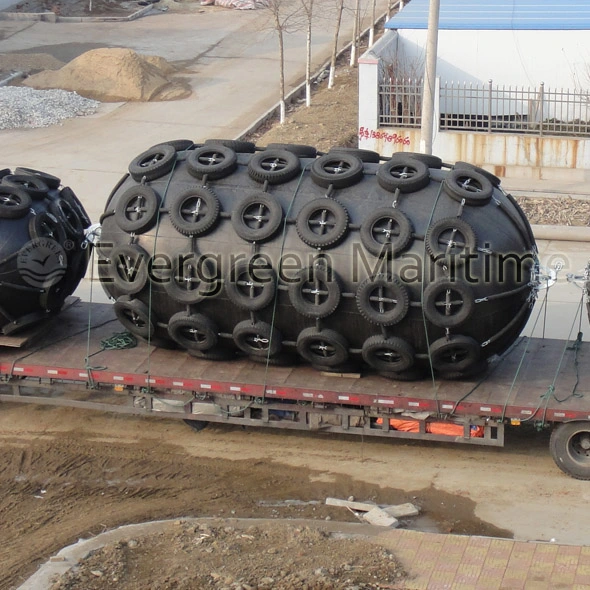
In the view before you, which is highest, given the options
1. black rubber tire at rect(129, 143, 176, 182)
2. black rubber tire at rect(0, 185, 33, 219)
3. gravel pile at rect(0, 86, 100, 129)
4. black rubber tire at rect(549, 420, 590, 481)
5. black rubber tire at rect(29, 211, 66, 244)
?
black rubber tire at rect(129, 143, 176, 182)

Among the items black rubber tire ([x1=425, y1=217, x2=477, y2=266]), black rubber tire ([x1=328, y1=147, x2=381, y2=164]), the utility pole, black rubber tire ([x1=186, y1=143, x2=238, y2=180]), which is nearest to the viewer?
black rubber tire ([x1=425, y1=217, x2=477, y2=266])

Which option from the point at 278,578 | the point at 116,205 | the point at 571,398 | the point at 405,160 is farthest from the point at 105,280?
the point at 571,398

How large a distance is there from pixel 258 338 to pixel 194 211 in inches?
60.8

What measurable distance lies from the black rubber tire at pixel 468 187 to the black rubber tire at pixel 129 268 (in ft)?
11.1

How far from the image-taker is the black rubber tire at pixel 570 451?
10.8 metres

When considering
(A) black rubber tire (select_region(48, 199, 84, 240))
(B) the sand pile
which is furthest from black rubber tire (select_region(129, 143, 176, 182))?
(B) the sand pile

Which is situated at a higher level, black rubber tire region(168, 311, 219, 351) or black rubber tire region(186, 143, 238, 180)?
black rubber tire region(186, 143, 238, 180)

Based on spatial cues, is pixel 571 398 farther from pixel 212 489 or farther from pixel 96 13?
pixel 96 13

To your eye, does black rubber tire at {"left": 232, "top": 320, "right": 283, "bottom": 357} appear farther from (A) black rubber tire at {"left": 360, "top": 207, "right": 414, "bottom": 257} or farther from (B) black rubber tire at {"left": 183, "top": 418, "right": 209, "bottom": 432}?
(A) black rubber tire at {"left": 360, "top": 207, "right": 414, "bottom": 257}

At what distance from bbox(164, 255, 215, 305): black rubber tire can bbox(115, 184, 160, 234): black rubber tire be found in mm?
534

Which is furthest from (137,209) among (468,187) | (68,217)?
(468,187)

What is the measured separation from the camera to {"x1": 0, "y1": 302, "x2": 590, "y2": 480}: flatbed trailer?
10812 mm

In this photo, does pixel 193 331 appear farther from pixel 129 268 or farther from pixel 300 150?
pixel 300 150

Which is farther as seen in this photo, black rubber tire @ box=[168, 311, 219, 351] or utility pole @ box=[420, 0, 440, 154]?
utility pole @ box=[420, 0, 440, 154]
